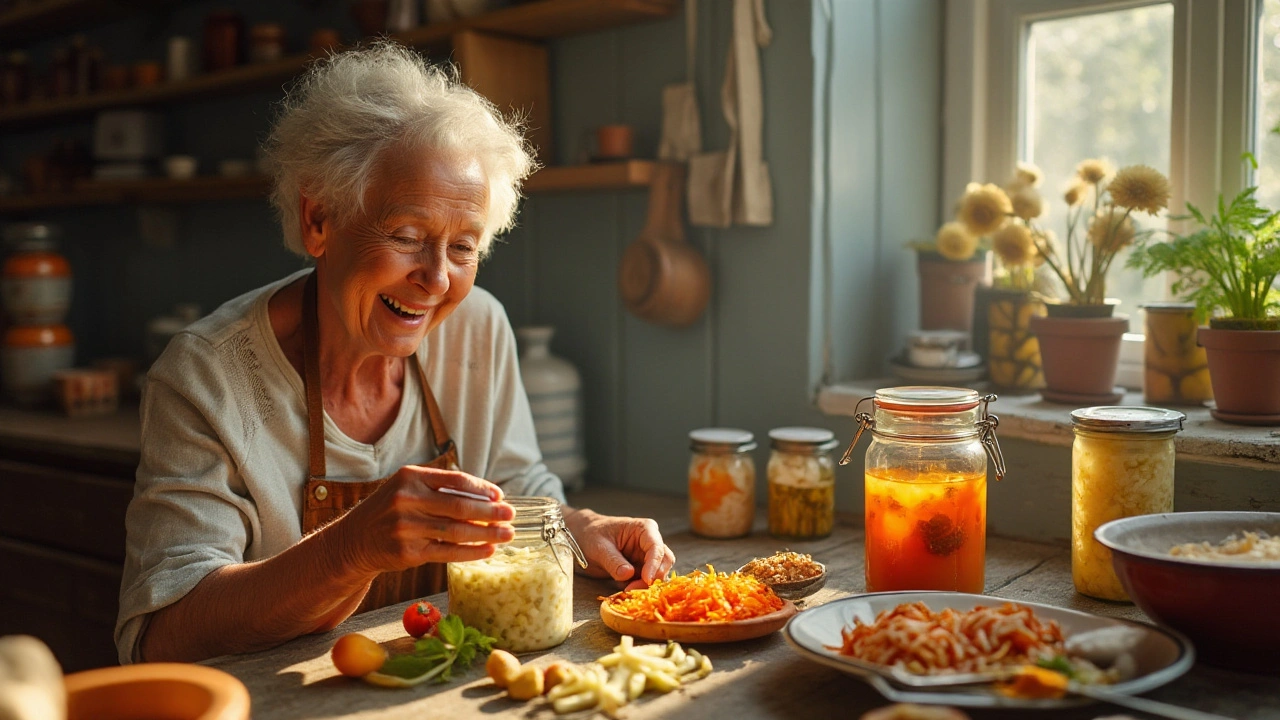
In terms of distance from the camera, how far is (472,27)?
2381 mm

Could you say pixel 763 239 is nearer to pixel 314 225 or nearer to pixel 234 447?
pixel 314 225

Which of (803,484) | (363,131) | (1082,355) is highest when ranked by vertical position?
(363,131)

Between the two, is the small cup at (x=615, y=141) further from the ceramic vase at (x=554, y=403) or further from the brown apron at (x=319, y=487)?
the brown apron at (x=319, y=487)

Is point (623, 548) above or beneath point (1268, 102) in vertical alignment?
beneath

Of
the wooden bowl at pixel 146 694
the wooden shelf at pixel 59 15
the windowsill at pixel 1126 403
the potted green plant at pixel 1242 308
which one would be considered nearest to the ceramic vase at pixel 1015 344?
the windowsill at pixel 1126 403

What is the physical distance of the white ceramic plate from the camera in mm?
1049

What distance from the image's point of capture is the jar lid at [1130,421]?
1.44 metres

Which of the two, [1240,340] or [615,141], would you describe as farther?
A: [615,141]

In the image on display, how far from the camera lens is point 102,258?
4.02 metres

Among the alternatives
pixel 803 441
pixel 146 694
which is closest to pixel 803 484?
pixel 803 441

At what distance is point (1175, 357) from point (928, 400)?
705 mm

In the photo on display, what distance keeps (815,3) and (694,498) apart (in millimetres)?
970

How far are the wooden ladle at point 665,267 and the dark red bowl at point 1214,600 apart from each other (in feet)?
A: 3.61

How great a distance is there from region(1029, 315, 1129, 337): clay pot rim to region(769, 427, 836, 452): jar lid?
17.1 inches
